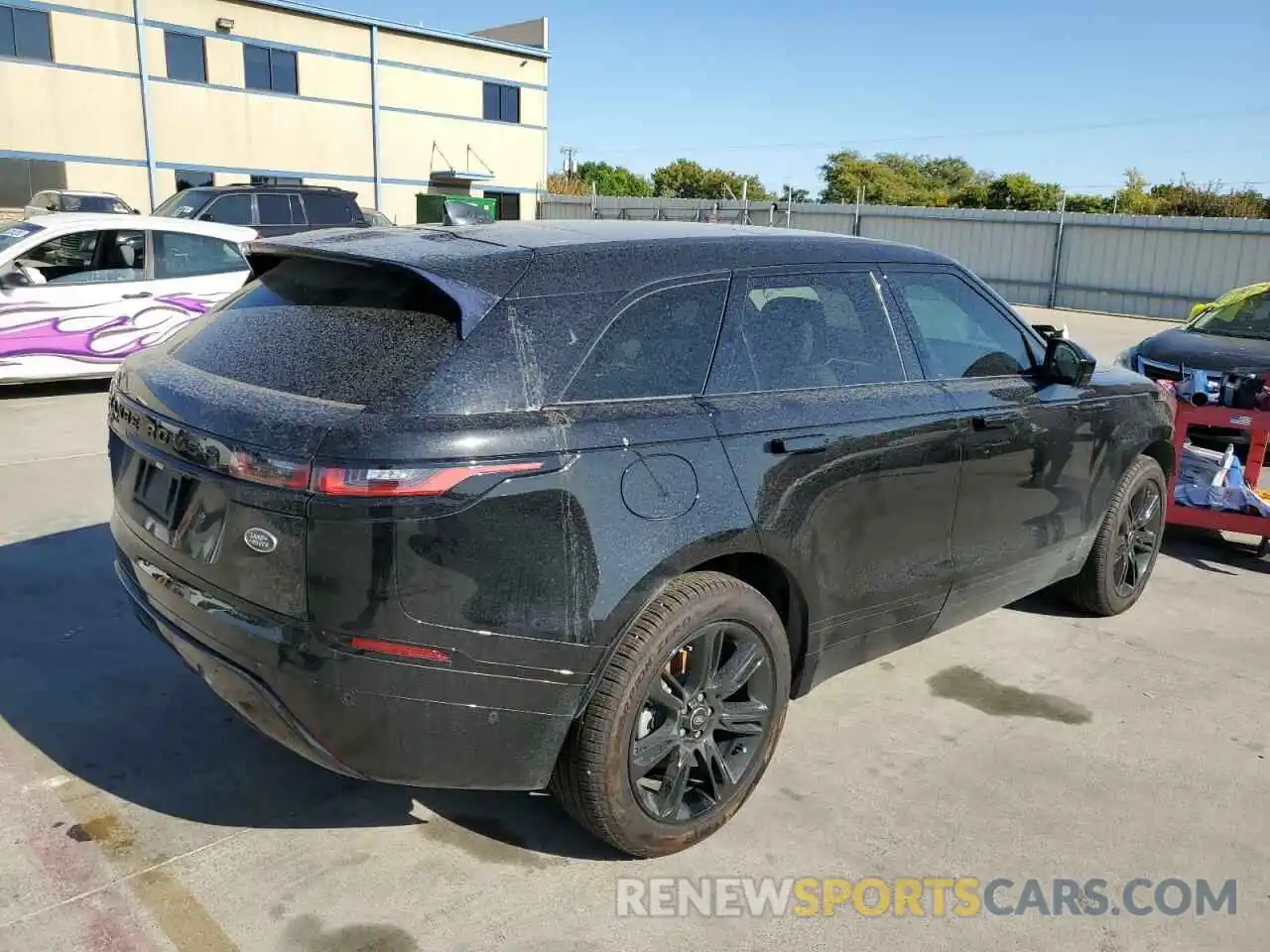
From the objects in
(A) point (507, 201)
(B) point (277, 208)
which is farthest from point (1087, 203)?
(B) point (277, 208)

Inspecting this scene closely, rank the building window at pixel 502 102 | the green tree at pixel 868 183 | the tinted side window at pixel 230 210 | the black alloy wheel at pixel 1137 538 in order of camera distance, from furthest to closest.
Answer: the green tree at pixel 868 183
the building window at pixel 502 102
the tinted side window at pixel 230 210
the black alloy wheel at pixel 1137 538

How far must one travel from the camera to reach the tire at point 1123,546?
4.97m

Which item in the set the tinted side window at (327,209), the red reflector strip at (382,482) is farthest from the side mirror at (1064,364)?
the tinted side window at (327,209)

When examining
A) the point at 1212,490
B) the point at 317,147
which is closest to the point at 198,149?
the point at 317,147

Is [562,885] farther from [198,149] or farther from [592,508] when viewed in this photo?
[198,149]

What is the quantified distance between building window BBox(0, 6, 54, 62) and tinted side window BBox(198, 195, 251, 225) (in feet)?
53.5

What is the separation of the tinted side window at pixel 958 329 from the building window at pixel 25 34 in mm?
30641

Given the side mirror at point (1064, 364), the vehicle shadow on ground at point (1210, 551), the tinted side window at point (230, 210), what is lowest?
the vehicle shadow on ground at point (1210, 551)

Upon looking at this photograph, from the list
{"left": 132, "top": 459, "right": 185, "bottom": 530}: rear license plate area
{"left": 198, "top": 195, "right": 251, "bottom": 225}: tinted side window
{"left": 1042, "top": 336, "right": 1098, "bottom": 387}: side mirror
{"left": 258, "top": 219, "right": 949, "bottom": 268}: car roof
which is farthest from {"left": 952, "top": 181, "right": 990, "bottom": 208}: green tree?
{"left": 132, "top": 459, "right": 185, "bottom": 530}: rear license plate area

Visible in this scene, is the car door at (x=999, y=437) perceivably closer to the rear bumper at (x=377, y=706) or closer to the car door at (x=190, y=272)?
the rear bumper at (x=377, y=706)

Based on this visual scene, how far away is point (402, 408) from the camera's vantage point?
8.57 feet

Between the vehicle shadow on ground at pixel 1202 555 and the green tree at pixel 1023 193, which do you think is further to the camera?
the green tree at pixel 1023 193

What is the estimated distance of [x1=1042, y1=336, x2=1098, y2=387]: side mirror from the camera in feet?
14.4

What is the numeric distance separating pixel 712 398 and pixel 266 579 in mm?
1369
